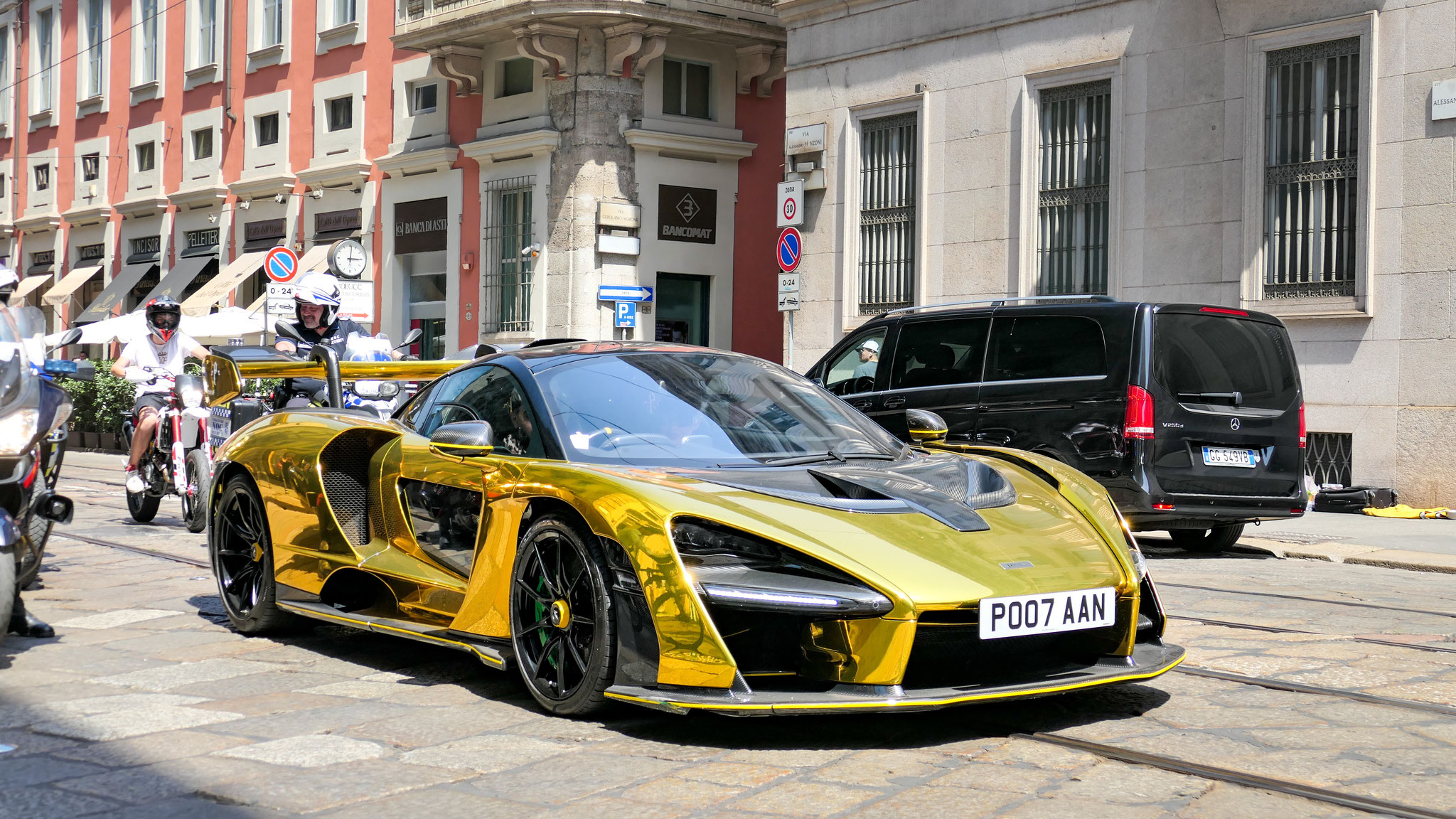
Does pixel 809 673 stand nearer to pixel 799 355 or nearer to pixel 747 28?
pixel 799 355

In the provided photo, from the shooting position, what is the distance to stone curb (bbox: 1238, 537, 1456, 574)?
1023cm

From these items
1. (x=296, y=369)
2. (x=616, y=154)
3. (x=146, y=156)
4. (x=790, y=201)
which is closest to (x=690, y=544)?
(x=296, y=369)

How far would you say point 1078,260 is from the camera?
18.1 meters

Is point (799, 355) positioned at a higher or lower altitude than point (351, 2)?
lower

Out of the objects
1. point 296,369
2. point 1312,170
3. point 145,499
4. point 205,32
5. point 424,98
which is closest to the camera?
point 296,369

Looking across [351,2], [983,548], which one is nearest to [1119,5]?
[983,548]

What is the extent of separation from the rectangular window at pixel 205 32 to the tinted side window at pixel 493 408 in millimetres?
33030

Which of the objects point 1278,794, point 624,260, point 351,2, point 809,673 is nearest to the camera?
point 1278,794

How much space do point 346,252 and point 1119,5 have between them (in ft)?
41.7

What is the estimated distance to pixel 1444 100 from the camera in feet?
47.4

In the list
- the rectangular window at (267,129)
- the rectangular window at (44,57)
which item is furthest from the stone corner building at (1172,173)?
the rectangular window at (44,57)

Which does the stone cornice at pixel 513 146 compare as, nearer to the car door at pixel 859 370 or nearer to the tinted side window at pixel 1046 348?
the car door at pixel 859 370

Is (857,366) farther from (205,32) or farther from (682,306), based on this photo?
(205,32)

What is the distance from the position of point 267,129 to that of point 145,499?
23848mm
